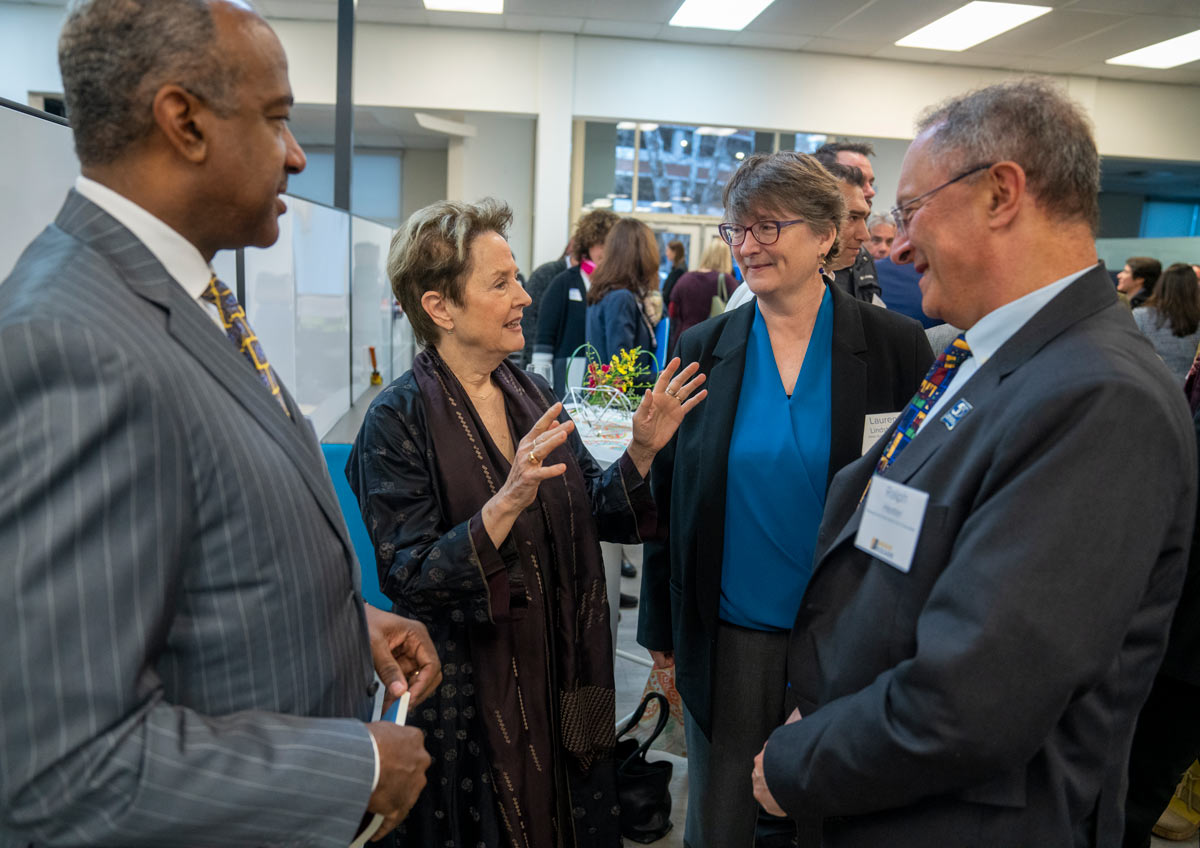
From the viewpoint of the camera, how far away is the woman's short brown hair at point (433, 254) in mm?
1641

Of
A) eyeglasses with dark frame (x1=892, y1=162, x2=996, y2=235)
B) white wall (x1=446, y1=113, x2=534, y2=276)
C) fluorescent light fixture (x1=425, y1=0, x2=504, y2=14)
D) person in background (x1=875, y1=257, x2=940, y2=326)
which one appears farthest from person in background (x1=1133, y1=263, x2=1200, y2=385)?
white wall (x1=446, y1=113, x2=534, y2=276)

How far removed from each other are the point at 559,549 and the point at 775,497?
1.40 ft

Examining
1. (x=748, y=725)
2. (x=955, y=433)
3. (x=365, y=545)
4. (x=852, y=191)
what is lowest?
(x=748, y=725)

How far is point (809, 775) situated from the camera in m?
0.97

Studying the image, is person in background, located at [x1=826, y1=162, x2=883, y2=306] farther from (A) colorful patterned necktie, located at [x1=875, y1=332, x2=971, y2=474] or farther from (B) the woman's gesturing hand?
(A) colorful patterned necktie, located at [x1=875, y1=332, x2=971, y2=474]

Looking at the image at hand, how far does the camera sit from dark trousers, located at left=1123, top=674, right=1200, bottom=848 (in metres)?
1.79

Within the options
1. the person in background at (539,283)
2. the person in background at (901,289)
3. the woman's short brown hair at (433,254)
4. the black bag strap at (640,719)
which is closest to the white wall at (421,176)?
the person in background at (539,283)

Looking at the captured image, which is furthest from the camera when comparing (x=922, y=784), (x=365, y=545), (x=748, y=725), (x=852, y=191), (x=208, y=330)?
(x=852, y=191)

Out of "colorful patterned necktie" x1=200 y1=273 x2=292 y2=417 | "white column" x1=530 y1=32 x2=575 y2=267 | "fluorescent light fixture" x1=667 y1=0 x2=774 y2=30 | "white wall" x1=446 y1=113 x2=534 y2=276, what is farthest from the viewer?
"white wall" x1=446 y1=113 x2=534 y2=276

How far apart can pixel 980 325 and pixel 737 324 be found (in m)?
0.76

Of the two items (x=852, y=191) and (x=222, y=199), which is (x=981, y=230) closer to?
(x=222, y=199)

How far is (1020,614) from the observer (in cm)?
81

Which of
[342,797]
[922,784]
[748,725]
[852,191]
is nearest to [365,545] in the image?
[748,725]

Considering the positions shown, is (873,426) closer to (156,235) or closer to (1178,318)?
(156,235)
